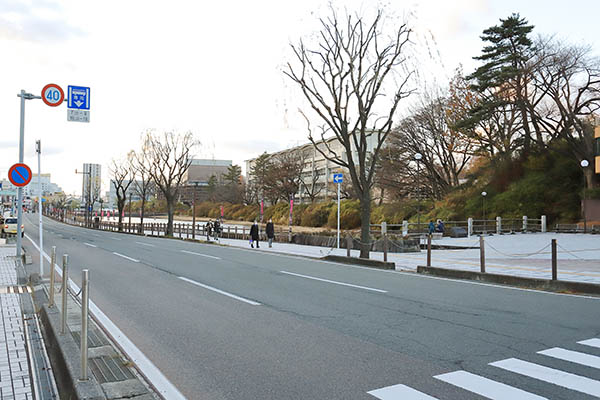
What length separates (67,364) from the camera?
441 centimetres

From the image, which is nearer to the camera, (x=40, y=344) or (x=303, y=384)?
(x=303, y=384)

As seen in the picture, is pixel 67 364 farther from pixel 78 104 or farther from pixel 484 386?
pixel 78 104

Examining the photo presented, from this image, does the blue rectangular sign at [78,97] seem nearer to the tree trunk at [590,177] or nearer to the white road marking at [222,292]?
the white road marking at [222,292]

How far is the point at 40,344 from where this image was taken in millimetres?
5820

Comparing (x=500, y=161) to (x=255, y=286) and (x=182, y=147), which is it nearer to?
(x=182, y=147)

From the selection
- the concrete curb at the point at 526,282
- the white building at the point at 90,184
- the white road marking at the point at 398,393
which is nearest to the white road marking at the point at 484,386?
the white road marking at the point at 398,393

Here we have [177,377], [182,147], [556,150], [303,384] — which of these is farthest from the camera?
[182,147]

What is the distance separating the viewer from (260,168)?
279 ft

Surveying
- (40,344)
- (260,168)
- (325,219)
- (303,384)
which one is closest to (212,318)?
(40,344)

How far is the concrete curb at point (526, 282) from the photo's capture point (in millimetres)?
9508

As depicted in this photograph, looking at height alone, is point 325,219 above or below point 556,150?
below

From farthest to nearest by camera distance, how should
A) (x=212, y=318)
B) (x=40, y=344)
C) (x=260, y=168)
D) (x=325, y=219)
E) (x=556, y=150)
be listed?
(x=260, y=168) → (x=325, y=219) → (x=556, y=150) → (x=212, y=318) → (x=40, y=344)

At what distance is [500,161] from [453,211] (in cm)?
780

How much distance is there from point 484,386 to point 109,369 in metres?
3.75
